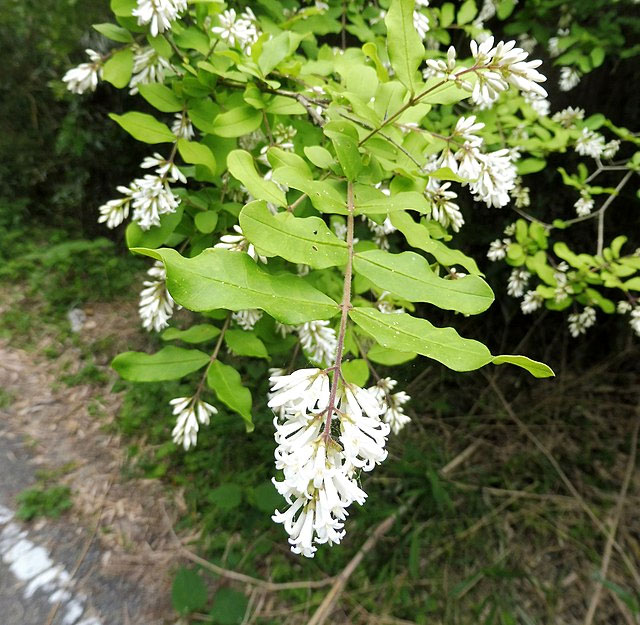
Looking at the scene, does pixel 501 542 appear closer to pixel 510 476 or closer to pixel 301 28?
pixel 510 476

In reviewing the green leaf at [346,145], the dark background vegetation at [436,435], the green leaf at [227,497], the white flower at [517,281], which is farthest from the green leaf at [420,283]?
the green leaf at [227,497]

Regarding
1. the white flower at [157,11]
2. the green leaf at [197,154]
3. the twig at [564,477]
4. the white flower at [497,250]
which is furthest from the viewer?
the twig at [564,477]

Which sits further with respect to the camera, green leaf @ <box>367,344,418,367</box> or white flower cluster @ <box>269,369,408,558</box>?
green leaf @ <box>367,344,418,367</box>

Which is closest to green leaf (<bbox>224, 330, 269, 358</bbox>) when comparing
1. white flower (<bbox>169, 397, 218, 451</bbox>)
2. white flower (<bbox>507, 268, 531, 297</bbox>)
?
white flower (<bbox>169, 397, 218, 451</bbox>)

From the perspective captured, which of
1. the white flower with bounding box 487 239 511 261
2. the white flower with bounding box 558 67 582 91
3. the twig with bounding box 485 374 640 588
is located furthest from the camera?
the twig with bounding box 485 374 640 588

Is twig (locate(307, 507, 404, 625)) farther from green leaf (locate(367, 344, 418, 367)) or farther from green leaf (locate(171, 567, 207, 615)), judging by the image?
green leaf (locate(367, 344, 418, 367))

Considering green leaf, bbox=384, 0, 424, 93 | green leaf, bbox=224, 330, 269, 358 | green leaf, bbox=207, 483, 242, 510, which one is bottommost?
green leaf, bbox=207, 483, 242, 510

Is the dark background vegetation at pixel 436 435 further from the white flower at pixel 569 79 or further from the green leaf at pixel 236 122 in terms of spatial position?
the green leaf at pixel 236 122
